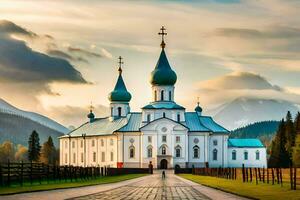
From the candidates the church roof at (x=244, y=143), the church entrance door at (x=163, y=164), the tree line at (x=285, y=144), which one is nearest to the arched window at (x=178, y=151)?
the church entrance door at (x=163, y=164)

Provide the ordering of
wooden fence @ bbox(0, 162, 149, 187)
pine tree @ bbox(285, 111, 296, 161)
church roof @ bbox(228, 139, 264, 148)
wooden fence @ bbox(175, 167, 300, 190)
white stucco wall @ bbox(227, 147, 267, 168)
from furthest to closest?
church roof @ bbox(228, 139, 264, 148), white stucco wall @ bbox(227, 147, 267, 168), pine tree @ bbox(285, 111, 296, 161), wooden fence @ bbox(0, 162, 149, 187), wooden fence @ bbox(175, 167, 300, 190)

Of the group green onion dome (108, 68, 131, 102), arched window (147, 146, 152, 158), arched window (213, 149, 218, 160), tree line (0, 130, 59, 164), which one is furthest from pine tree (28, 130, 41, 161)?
arched window (213, 149, 218, 160)

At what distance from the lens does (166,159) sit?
Result: 13400cm

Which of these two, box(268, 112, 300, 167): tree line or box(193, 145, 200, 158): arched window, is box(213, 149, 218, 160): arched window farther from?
box(268, 112, 300, 167): tree line

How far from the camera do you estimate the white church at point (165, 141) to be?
5340 inches

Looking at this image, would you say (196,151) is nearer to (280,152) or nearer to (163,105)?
(163,105)

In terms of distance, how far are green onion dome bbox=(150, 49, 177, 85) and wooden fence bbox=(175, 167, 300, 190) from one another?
981 inches

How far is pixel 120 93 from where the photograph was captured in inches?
6171

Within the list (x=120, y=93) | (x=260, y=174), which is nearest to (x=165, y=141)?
(x=120, y=93)

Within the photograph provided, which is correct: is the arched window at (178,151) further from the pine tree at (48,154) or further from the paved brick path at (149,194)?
the paved brick path at (149,194)

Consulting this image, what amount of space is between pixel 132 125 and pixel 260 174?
287 ft

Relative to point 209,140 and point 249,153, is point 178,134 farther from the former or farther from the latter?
point 249,153

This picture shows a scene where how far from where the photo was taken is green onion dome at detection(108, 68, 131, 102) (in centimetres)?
15675

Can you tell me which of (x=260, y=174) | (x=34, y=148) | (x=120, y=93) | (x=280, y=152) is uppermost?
(x=120, y=93)
